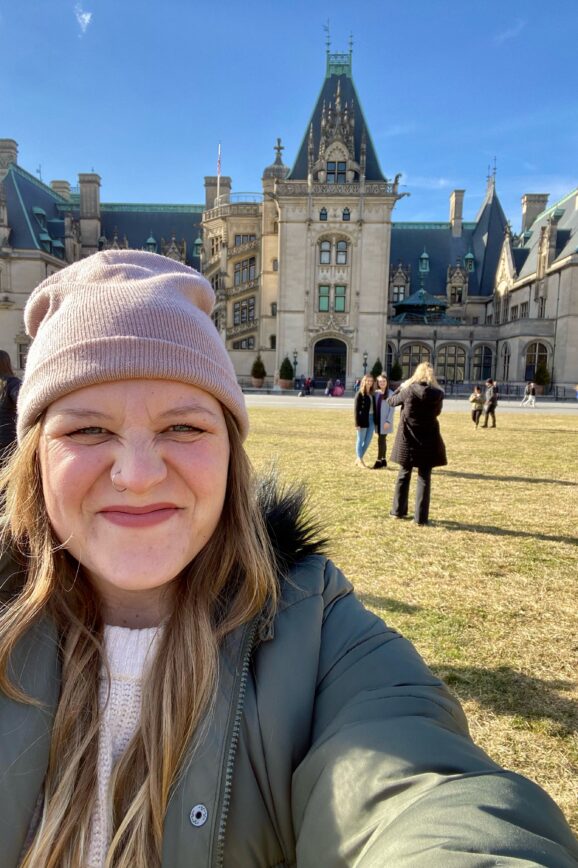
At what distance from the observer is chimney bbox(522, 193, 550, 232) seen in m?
51.9

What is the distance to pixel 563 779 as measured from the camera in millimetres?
2428

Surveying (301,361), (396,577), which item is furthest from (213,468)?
(301,361)

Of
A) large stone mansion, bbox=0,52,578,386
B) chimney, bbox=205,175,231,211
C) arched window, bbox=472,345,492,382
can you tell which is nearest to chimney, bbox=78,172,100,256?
large stone mansion, bbox=0,52,578,386

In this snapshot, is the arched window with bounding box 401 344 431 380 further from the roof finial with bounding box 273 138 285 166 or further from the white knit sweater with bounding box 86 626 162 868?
the white knit sweater with bounding box 86 626 162 868

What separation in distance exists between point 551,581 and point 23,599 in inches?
188

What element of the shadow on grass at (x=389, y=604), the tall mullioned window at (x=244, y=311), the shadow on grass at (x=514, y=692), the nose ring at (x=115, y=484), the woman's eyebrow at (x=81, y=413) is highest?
the tall mullioned window at (x=244, y=311)

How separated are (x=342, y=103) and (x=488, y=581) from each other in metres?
46.5

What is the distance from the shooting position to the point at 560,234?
42156 millimetres

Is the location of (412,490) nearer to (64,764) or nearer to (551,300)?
(64,764)

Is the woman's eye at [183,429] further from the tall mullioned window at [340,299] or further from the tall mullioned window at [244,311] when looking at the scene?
the tall mullioned window at [244,311]

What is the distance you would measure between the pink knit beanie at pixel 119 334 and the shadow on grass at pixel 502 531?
222 inches

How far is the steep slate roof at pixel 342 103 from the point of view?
4141 centimetres

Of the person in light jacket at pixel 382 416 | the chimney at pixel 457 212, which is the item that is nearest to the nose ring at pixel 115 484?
the person in light jacket at pixel 382 416

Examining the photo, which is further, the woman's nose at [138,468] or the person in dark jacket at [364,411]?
the person in dark jacket at [364,411]
